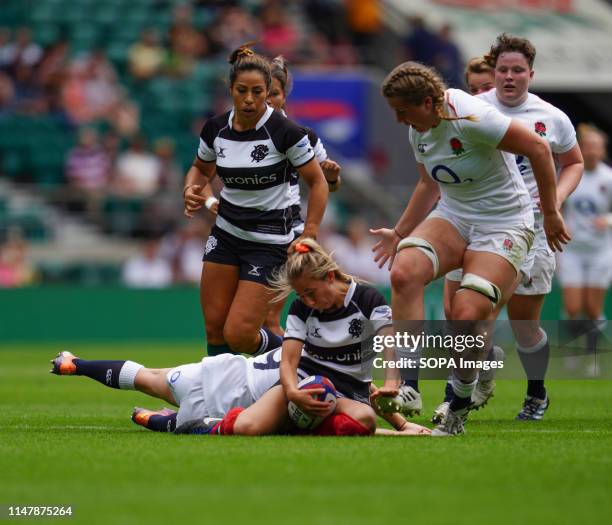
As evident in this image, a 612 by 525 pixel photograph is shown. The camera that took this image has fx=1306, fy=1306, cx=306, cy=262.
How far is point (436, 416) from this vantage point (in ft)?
24.4

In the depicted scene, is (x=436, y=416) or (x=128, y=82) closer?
(x=436, y=416)

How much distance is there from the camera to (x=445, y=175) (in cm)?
702

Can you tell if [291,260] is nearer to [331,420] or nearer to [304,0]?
[331,420]

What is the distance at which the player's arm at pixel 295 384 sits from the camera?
6633mm

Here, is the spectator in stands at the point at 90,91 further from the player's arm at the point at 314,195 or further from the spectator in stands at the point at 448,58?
the player's arm at the point at 314,195

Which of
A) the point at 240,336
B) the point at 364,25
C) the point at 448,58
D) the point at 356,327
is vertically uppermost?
the point at 364,25

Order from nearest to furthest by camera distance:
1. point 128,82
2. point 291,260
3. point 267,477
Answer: point 267,477, point 291,260, point 128,82

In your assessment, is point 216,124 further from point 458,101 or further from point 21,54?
point 21,54

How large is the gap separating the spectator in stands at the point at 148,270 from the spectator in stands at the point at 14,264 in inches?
51.5

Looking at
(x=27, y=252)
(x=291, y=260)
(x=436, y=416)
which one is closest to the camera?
(x=291, y=260)

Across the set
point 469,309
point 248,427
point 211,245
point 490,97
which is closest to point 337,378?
point 248,427

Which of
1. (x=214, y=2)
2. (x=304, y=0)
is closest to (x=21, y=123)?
(x=214, y=2)

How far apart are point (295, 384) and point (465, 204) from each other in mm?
1373

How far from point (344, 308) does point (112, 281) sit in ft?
37.3
